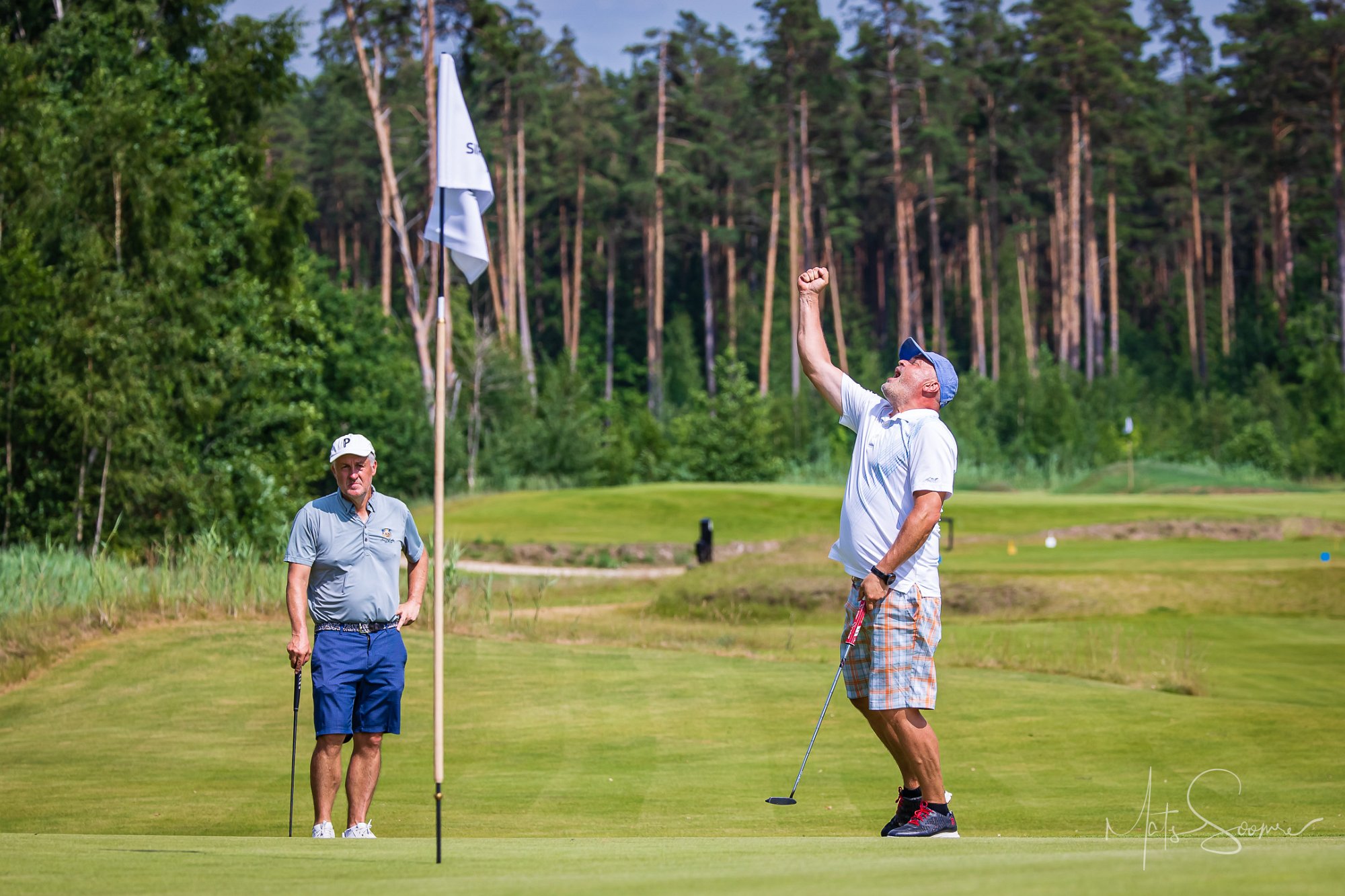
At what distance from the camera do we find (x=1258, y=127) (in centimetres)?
5712

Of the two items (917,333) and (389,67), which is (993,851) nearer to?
(389,67)

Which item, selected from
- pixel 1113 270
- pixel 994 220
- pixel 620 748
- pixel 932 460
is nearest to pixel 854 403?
pixel 932 460

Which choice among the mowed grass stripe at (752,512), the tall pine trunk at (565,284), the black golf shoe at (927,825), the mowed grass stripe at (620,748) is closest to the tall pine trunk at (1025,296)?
the tall pine trunk at (565,284)

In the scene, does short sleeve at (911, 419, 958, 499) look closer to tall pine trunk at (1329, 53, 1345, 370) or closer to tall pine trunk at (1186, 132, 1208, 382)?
tall pine trunk at (1329, 53, 1345, 370)

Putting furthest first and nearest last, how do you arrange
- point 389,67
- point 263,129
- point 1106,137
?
point 1106,137, point 389,67, point 263,129

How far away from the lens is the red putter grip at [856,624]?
21.5ft

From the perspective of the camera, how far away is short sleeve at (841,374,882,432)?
701cm

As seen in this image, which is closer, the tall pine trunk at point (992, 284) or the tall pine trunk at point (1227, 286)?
the tall pine trunk at point (992, 284)

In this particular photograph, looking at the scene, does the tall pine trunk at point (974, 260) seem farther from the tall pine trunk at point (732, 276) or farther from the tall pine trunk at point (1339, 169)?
the tall pine trunk at point (1339, 169)

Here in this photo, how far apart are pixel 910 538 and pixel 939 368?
97cm

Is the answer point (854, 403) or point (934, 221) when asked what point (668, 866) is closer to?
point (854, 403)

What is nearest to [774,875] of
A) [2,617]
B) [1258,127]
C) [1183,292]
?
[2,617]

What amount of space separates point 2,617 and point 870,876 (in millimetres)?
12861

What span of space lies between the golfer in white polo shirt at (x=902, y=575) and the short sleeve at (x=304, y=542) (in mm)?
2488
